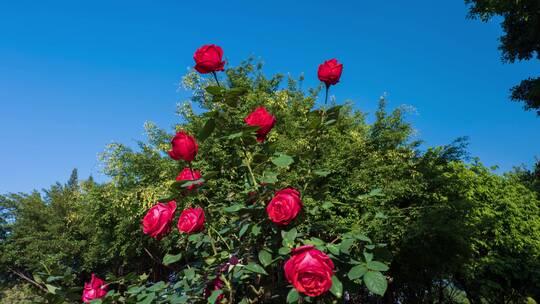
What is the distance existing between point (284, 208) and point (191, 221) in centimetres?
37

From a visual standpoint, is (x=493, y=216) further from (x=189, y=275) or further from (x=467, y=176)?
(x=189, y=275)

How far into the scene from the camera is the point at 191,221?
1384mm

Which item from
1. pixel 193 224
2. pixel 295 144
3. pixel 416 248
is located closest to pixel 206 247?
pixel 193 224

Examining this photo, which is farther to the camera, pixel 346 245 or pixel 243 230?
pixel 243 230

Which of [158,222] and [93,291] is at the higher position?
[158,222]

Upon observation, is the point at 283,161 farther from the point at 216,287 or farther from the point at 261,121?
the point at 216,287

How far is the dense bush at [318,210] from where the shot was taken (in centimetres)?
147

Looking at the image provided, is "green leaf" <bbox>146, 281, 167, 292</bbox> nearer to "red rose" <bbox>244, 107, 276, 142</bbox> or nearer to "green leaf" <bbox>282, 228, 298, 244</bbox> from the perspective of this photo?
"green leaf" <bbox>282, 228, 298, 244</bbox>

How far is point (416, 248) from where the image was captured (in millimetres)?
8883

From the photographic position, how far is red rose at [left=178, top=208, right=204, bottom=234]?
4.46 feet

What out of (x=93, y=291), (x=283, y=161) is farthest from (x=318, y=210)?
(x=93, y=291)

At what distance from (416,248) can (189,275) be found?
857 centimetres

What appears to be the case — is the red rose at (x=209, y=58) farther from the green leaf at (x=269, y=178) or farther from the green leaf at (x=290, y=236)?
the green leaf at (x=290, y=236)

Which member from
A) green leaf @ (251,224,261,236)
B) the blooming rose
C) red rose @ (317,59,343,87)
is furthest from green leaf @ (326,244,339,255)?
red rose @ (317,59,343,87)
